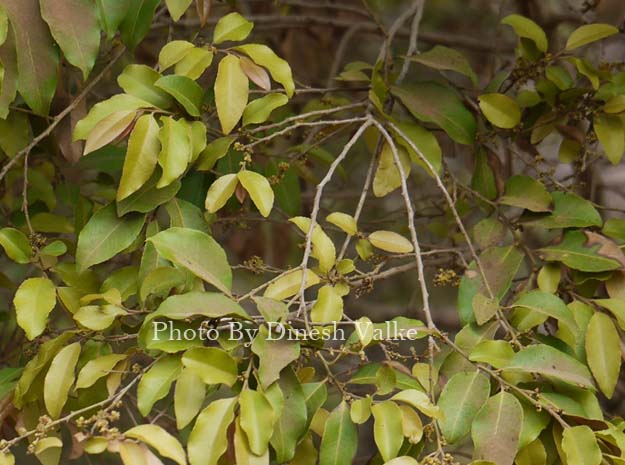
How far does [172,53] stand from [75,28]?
0.12 meters

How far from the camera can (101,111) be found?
101 cm

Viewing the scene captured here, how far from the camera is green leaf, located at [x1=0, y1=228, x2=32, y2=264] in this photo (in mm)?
1031

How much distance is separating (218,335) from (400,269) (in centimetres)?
40

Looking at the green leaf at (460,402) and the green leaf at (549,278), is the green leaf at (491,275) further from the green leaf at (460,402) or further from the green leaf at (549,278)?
the green leaf at (460,402)

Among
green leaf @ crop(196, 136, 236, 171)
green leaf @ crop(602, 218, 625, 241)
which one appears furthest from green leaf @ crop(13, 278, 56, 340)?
→ green leaf @ crop(602, 218, 625, 241)

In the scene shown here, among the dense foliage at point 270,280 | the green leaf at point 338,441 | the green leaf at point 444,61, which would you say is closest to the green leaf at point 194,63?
the dense foliage at point 270,280

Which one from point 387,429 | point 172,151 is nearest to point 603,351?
point 387,429

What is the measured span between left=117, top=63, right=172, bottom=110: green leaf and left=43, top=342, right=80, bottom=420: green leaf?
29 cm

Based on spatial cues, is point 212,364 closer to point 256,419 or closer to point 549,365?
point 256,419

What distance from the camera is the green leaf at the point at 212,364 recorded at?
854 millimetres

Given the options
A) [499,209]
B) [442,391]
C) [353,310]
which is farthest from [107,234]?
[353,310]

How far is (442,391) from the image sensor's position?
94 centimetres

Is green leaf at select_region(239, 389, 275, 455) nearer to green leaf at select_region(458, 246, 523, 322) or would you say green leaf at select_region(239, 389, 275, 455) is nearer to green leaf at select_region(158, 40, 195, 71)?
green leaf at select_region(458, 246, 523, 322)

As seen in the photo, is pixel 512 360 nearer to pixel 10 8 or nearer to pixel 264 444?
pixel 264 444
